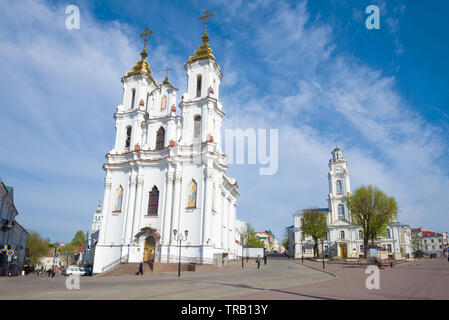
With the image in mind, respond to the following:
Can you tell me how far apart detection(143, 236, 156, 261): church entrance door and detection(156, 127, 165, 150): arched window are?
34.5 feet

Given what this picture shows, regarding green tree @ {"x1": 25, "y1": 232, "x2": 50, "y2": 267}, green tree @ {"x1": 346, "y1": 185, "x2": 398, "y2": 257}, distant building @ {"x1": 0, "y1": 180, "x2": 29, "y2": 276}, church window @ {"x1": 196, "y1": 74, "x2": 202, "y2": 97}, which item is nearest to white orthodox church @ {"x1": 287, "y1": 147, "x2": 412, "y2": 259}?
green tree @ {"x1": 346, "y1": 185, "x2": 398, "y2": 257}

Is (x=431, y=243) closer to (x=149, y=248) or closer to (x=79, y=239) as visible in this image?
(x=149, y=248)

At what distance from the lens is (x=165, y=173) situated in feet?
111

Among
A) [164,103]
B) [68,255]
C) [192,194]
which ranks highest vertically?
[164,103]

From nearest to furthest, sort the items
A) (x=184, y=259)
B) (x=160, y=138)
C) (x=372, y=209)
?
1. (x=184, y=259)
2. (x=160, y=138)
3. (x=372, y=209)

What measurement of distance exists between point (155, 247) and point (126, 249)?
318 centimetres

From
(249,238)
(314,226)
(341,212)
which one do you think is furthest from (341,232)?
(249,238)

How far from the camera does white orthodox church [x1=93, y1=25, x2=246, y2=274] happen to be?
1220 inches

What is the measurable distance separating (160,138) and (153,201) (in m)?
7.60

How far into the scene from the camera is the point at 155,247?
102 ft

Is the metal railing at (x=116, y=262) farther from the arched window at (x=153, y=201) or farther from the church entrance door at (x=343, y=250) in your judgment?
the church entrance door at (x=343, y=250)

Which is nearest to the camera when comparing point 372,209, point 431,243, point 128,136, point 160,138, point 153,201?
point 153,201
